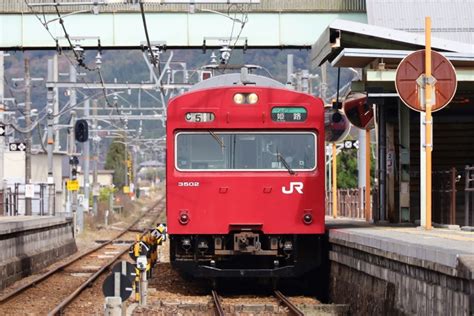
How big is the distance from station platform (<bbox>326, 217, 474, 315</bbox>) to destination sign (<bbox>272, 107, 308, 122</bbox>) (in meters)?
1.77

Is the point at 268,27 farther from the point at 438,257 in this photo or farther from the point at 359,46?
the point at 438,257

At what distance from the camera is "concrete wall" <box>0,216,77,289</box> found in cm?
2109

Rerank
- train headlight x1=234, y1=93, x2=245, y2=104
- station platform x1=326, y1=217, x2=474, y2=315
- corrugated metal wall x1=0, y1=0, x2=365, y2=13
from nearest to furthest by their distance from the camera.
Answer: station platform x1=326, y1=217, x2=474, y2=315 → train headlight x1=234, y1=93, x2=245, y2=104 → corrugated metal wall x1=0, y1=0, x2=365, y2=13

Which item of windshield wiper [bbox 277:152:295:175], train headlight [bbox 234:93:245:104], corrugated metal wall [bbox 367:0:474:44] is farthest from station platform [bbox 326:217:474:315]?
corrugated metal wall [bbox 367:0:474:44]

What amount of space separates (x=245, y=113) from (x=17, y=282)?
21.8 feet

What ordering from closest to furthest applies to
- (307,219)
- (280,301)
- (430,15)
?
1. (280,301)
2. (307,219)
3. (430,15)

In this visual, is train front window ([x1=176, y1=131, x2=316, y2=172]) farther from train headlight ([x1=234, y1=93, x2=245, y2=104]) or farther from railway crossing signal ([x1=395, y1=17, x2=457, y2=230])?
railway crossing signal ([x1=395, y1=17, x2=457, y2=230])

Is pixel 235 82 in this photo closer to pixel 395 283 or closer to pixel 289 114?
pixel 289 114

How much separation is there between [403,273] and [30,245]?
46.3 ft

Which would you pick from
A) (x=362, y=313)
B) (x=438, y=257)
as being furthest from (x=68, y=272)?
(x=438, y=257)

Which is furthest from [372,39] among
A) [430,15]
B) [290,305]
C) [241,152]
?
[430,15]

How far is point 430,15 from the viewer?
25.1m

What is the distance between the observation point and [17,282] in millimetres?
21828

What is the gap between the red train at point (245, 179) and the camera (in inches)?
682
